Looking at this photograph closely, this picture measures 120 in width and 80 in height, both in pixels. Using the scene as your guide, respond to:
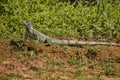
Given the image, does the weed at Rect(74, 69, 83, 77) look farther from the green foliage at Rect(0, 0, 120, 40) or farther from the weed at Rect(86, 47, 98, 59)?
the green foliage at Rect(0, 0, 120, 40)

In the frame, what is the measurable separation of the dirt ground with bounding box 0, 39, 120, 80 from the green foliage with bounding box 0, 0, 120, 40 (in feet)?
3.06

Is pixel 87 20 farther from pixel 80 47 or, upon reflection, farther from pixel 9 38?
pixel 9 38

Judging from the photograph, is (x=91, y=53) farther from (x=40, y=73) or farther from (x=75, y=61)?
(x=40, y=73)

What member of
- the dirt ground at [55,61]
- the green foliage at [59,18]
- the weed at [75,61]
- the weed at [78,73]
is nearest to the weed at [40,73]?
the dirt ground at [55,61]

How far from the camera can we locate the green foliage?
28.9ft

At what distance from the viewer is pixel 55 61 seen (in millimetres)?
7152

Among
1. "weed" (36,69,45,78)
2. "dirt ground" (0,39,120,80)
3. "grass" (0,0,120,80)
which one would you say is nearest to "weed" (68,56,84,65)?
"dirt ground" (0,39,120,80)

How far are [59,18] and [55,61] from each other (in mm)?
2515

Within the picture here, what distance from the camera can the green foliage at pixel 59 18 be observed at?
8.82 metres

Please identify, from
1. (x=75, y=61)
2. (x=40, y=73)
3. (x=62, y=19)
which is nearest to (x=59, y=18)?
(x=62, y=19)

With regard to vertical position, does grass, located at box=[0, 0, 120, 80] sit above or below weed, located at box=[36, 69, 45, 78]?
above

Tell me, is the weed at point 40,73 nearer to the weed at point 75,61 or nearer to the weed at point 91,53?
the weed at point 75,61

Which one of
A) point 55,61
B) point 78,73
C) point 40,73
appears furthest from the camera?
point 55,61

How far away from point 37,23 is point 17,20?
20.4 inches
